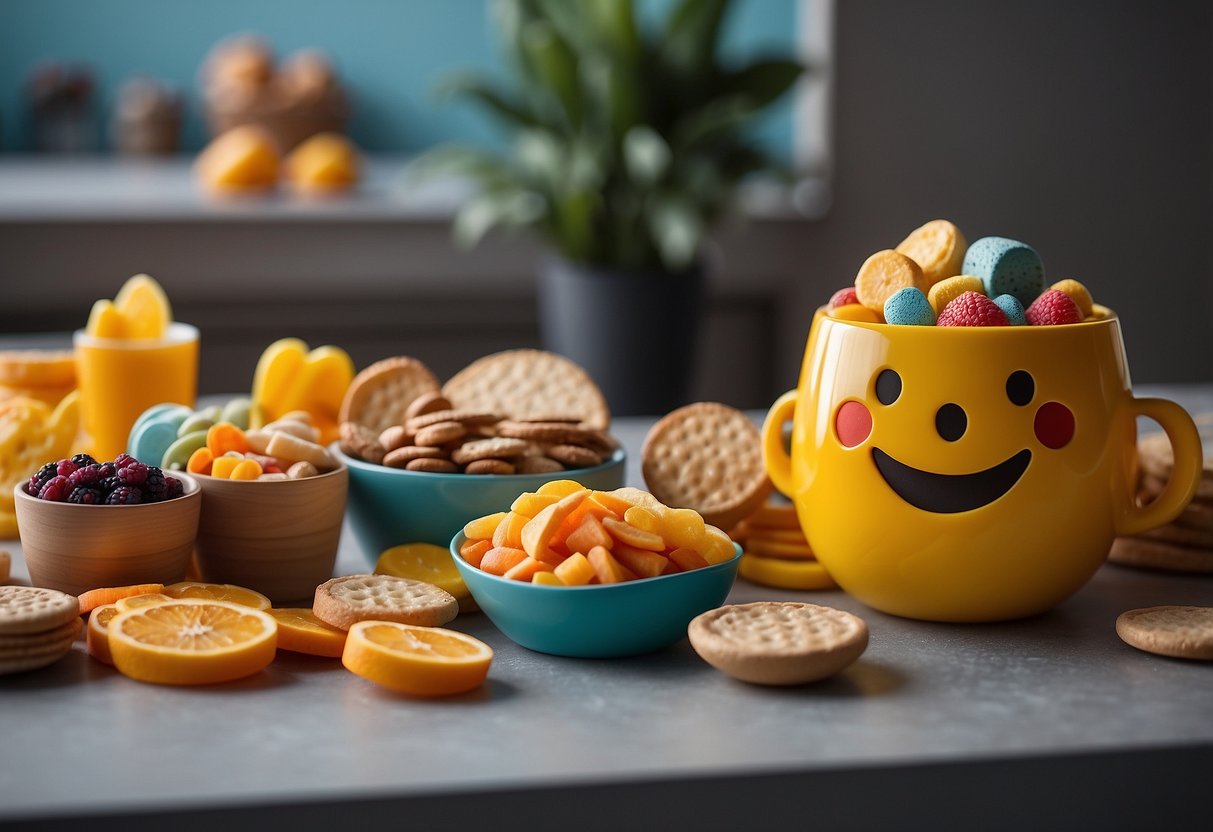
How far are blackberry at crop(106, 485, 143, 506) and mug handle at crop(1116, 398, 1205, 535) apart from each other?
0.67 meters

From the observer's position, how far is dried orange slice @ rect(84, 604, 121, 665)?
812mm

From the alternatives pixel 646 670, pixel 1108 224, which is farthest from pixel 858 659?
pixel 1108 224

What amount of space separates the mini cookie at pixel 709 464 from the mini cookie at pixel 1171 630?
11.5 inches

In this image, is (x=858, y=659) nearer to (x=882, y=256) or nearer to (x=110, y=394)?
(x=882, y=256)

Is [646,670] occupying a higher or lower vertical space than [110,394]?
lower

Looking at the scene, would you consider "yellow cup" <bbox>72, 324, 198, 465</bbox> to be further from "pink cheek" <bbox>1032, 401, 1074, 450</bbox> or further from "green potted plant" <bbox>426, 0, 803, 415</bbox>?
"green potted plant" <bbox>426, 0, 803, 415</bbox>

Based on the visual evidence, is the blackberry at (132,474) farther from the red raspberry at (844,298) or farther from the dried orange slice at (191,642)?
the red raspberry at (844,298)

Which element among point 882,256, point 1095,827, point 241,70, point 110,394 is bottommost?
point 1095,827

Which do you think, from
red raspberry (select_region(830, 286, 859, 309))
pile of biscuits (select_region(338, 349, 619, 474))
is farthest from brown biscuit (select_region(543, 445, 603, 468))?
red raspberry (select_region(830, 286, 859, 309))

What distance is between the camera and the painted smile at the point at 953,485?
0.86m

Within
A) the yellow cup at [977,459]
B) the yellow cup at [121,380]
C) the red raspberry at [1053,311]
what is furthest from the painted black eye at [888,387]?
the yellow cup at [121,380]

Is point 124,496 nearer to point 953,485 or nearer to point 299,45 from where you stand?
point 953,485

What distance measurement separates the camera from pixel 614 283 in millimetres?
3365

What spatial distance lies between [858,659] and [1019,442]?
18 cm
